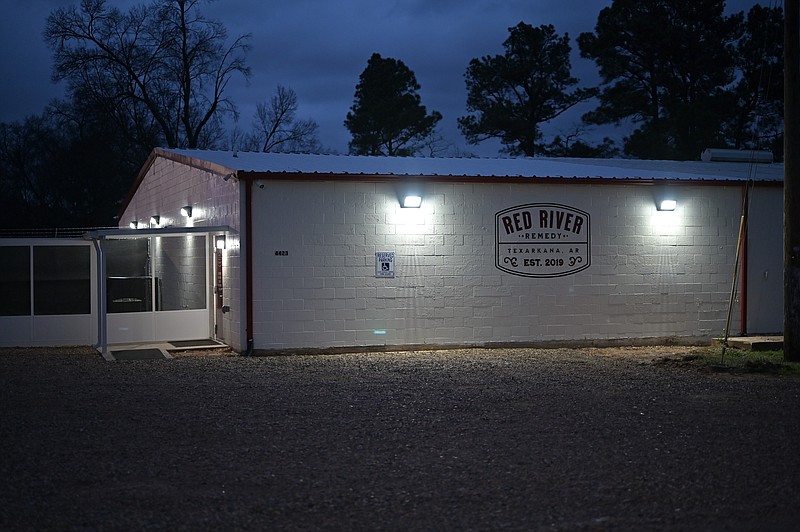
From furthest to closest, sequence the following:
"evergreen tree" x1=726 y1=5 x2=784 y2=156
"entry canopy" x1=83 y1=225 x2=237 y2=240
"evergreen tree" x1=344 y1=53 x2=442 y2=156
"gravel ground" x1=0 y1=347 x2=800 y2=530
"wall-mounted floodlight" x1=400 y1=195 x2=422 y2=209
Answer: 1. "evergreen tree" x1=344 y1=53 x2=442 y2=156
2. "evergreen tree" x1=726 y1=5 x2=784 y2=156
3. "entry canopy" x1=83 y1=225 x2=237 y2=240
4. "wall-mounted floodlight" x1=400 y1=195 x2=422 y2=209
5. "gravel ground" x1=0 y1=347 x2=800 y2=530

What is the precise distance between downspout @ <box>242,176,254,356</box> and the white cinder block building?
0.6 inches

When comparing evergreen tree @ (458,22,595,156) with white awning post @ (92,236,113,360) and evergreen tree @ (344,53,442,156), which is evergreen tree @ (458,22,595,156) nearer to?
evergreen tree @ (344,53,442,156)

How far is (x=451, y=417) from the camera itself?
336 inches

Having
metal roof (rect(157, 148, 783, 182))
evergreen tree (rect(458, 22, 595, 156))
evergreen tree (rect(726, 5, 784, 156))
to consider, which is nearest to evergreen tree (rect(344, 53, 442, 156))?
evergreen tree (rect(458, 22, 595, 156))

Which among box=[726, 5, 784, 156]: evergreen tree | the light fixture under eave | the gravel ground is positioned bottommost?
the gravel ground

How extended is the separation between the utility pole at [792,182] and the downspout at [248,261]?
7725 millimetres

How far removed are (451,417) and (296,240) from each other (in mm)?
5966

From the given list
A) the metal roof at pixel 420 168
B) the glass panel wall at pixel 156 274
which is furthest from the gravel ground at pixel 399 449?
the metal roof at pixel 420 168

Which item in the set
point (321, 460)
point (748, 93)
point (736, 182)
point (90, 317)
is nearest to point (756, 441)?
point (321, 460)

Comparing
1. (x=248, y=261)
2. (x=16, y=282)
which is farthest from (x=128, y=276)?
(x=248, y=261)

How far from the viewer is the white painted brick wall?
13.8 meters

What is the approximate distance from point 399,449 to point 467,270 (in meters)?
7.51

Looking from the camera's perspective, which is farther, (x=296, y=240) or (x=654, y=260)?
(x=654, y=260)

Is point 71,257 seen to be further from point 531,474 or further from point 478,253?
point 531,474
